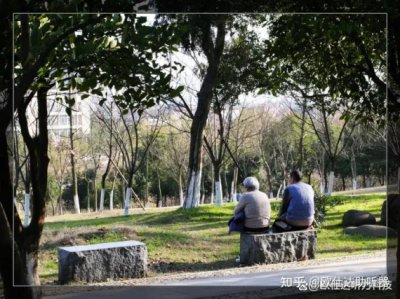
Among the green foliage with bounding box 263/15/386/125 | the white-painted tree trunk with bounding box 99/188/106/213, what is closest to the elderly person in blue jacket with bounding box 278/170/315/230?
the green foliage with bounding box 263/15/386/125

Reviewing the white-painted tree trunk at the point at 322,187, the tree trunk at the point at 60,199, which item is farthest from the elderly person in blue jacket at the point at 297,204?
the tree trunk at the point at 60,199

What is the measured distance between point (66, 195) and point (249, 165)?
54.2 inches

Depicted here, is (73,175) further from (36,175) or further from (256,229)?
(256,229)

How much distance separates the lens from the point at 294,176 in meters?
4.31

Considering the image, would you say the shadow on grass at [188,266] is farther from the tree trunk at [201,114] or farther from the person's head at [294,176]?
the person's head at [294,176]

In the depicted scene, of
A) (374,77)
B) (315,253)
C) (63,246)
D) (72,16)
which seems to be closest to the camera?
(72,16)

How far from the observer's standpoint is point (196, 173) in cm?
433

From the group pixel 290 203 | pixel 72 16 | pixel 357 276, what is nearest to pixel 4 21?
pixel 72 16

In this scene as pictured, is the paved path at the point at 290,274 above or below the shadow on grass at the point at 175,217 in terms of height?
below

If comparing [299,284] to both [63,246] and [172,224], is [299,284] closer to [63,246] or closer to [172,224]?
[172,224]

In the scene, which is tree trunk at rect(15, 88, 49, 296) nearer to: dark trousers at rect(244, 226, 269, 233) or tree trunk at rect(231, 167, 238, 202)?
tree trunk at rect(231, 167, 238, 202)

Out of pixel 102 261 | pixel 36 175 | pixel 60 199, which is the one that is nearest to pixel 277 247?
pixel 102 261

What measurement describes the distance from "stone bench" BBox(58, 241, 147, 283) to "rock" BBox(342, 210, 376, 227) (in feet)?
5.61

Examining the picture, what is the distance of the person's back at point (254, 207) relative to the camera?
4.27 metres
